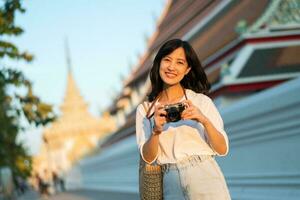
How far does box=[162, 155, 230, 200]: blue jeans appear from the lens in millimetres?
3020

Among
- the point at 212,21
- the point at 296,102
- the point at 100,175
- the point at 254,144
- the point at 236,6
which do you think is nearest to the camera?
the point at 296,102

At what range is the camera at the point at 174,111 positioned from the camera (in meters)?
3.00

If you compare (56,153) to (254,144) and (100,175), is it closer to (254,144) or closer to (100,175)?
(100,175)

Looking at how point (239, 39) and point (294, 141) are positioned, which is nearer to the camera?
point (294, 141)

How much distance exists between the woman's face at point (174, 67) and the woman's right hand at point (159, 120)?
264 mm

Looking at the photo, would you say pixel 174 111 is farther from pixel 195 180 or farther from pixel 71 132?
pixel 71 132

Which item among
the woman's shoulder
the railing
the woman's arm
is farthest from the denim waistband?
the railing

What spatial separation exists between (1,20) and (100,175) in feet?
49.2

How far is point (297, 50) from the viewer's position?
10852 mm

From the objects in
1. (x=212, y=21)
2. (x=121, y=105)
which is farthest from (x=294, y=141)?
(x=121, y=105)

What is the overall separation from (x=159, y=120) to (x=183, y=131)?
177 mm

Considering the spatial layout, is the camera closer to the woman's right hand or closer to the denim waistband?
the woman's right hand

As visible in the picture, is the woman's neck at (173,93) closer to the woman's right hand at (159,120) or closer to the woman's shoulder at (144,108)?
the woman's shoulder at (144,108)

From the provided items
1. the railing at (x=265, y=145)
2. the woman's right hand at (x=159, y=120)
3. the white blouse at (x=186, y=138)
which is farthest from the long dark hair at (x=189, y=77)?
the railing at (x=265, y=145)
